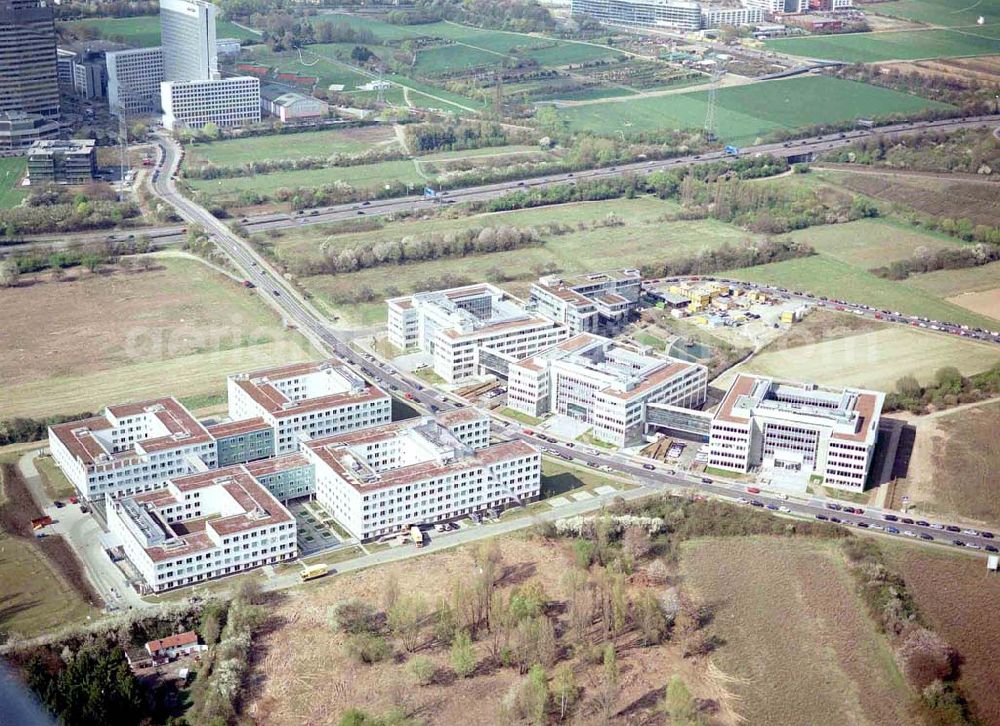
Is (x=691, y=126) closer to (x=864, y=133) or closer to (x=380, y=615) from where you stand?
(x=864, y=133)

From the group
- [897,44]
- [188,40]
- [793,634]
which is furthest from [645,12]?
[793,634]

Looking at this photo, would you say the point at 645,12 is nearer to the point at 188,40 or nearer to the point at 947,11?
the point at 947,11

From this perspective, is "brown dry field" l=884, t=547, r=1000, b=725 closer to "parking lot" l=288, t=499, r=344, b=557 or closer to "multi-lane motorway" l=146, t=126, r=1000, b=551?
"multi-lane motorway" l=146, t=126, r=1000, b=551

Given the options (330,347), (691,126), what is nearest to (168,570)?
(330,347)

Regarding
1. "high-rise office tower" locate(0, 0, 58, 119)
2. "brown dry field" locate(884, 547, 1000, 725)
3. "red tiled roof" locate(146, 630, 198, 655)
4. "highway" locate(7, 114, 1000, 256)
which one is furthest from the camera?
"high-rise office tower" locate(0, 0, 58, 119)

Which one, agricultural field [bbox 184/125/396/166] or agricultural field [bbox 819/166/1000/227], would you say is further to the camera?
agricultural field [bbox 184/125/396/166]

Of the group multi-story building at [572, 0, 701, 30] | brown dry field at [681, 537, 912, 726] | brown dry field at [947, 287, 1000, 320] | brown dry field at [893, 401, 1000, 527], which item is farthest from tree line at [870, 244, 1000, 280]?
multi-story building at [572, 0, 701, 30]

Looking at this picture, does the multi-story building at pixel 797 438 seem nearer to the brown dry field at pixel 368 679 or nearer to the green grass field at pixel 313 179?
the brown dry field at pixel 368 679
